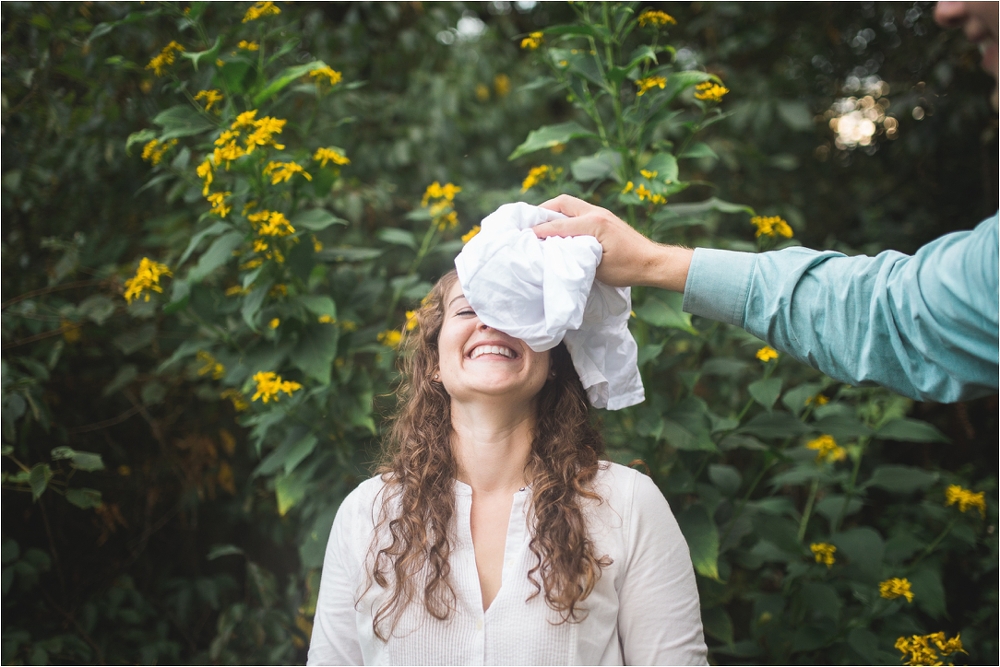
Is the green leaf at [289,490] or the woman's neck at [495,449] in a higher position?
the woman's neck at [495,449]

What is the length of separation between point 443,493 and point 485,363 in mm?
274

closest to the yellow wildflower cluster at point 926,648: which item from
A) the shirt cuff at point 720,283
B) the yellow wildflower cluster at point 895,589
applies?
the yellow wildflower cluster at point 895,589

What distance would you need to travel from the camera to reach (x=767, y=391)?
154 centimetres

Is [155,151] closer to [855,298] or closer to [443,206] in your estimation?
[443,206]

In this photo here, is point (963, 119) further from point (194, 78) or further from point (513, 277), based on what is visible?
point (194, 78)

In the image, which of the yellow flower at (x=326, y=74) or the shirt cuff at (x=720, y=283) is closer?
the shirt cuff at (x=720, y=283)

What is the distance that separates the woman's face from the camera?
4.24 ft

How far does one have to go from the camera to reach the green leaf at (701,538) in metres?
1.52

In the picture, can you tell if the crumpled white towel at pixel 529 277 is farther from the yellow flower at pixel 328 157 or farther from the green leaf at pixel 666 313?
the yellow flower at pixel 328 157

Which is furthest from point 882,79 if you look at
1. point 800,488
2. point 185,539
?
point 185,539

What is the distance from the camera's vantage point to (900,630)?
5.72 ft

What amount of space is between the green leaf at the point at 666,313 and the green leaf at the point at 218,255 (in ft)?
3.00

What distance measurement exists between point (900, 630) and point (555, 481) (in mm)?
1076

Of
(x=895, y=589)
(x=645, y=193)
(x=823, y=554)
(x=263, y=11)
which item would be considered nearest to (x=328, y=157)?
(x=263, y=11)
